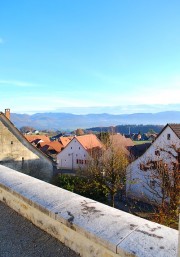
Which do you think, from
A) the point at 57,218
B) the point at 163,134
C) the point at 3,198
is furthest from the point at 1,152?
the point at 57,218

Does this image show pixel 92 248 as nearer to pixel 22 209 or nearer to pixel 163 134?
pixel 22 209

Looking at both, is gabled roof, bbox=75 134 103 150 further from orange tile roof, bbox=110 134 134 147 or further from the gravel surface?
the gravel surface

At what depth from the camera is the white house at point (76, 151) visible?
43.5m

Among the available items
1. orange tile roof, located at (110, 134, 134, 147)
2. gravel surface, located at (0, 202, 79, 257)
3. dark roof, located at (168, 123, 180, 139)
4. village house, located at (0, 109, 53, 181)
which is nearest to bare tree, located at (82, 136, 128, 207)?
village house, located at (0, 109, 53, 181)

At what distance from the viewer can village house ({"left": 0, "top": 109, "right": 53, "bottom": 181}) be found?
23.7m

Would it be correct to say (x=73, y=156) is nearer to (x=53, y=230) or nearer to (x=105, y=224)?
(x=53, y=230)

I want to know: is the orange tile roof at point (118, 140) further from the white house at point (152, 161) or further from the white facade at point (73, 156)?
the white facade at point (73, 156)

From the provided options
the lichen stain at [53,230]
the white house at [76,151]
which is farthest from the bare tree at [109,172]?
the lichen stain at [53,230]

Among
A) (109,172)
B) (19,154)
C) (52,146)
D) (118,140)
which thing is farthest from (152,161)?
(52,146)

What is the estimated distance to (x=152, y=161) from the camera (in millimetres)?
25250

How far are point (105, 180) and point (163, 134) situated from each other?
651cm

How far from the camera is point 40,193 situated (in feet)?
12.0

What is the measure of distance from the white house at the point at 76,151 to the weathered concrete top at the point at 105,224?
3858 cm

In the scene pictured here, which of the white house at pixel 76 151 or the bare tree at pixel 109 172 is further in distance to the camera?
the white house at pixel 76 151
